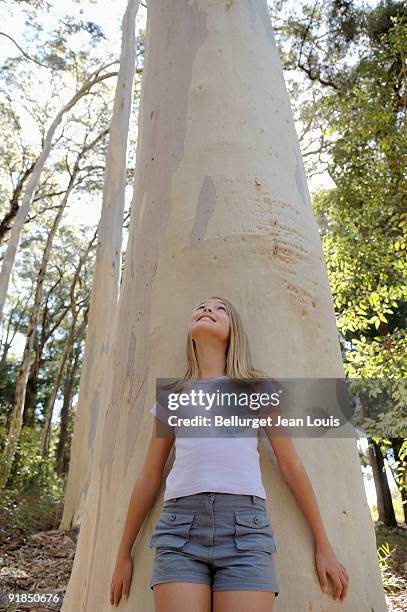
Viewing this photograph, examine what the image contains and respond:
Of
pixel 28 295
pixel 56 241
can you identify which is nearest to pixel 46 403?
pixel 28 295

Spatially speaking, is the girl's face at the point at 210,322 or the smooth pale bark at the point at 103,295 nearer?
the girl's face at the point at 210,322

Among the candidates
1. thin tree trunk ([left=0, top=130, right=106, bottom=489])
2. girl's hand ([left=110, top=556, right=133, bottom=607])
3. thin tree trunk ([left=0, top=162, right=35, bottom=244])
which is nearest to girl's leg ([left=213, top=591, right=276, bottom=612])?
girl's hand ([left=110, top=556, right=133, bottom=607])

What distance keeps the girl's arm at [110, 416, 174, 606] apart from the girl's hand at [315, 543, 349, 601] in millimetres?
379

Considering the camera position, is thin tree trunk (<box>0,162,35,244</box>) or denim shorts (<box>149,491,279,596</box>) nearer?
denim shorts (<box>149,491,279,596</box>)

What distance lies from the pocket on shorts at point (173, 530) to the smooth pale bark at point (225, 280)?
0.11 metres

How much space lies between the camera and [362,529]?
121 cm

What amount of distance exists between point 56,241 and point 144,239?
12.3 m

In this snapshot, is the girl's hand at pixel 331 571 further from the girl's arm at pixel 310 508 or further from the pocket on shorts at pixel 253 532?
the pocket on shorts at pixel 253 532

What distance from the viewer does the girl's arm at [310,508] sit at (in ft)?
3.59

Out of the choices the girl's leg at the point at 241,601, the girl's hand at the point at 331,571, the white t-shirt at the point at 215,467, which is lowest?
the girl's leg at the point at 241,601

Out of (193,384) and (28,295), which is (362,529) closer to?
(193,384)

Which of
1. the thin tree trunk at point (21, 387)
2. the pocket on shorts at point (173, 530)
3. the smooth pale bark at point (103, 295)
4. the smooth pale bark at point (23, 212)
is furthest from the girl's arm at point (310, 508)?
the smooth pale bark at point (23, 212)

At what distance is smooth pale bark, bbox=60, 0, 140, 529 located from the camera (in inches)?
228

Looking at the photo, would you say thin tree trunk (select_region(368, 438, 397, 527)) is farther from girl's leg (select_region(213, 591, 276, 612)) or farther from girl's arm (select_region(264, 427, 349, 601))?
girl's leg (select_region(213, 591, 276, 612))
